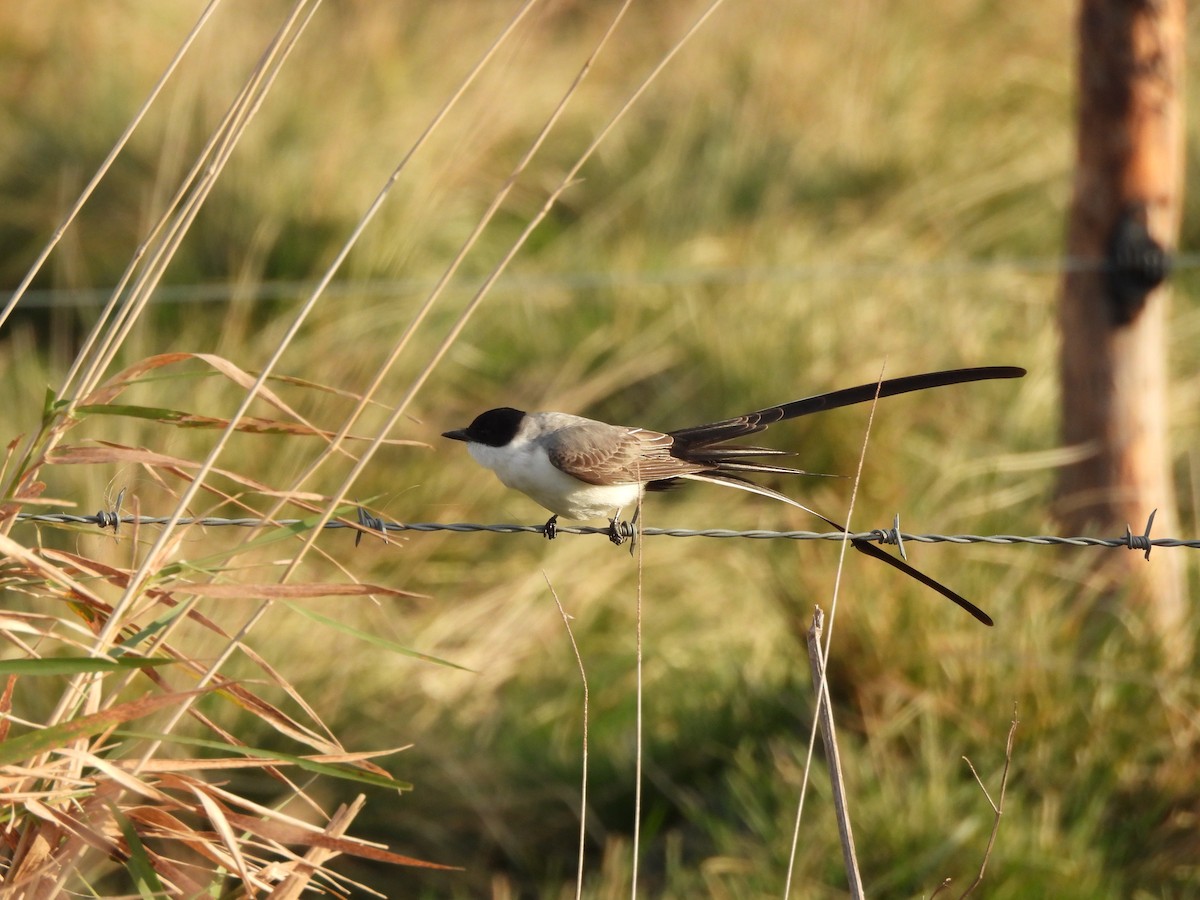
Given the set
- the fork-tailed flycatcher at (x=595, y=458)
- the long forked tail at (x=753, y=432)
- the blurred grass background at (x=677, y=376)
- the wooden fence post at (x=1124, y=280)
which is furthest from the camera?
the wooden fence post at (x=1124, y=280)

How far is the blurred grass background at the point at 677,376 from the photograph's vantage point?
4367 mm

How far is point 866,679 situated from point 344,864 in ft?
6.38

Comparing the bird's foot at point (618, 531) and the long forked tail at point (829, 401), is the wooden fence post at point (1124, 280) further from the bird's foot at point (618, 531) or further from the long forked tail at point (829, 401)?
the bird's foot at point (618, 531)

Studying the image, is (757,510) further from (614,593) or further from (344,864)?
(344,864)

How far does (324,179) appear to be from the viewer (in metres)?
7.33

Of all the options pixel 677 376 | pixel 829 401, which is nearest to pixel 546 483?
pixel 829 401

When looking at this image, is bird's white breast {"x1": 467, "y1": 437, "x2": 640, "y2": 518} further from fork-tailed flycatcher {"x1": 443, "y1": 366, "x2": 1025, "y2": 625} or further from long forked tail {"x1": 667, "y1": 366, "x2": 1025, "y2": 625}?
long forked tail {"x1": 667, "y1": 366, "x2": 1025, "y2": 625}

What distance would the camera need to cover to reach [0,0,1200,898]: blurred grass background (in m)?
4.37

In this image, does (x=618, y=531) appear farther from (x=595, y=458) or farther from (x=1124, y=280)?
(x=1124, y=280)

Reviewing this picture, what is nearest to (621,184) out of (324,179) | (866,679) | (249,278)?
(324,179)

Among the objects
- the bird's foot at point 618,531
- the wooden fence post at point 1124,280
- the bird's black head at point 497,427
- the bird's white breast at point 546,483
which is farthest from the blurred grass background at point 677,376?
the bird's foot at point 618,531

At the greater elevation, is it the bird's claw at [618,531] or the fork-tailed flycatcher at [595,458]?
the fork-tailed flycatcher at [595,458]

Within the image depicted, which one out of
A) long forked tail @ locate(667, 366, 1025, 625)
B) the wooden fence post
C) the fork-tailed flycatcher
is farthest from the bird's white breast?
the wooden fence post

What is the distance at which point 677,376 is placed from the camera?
7.10m
